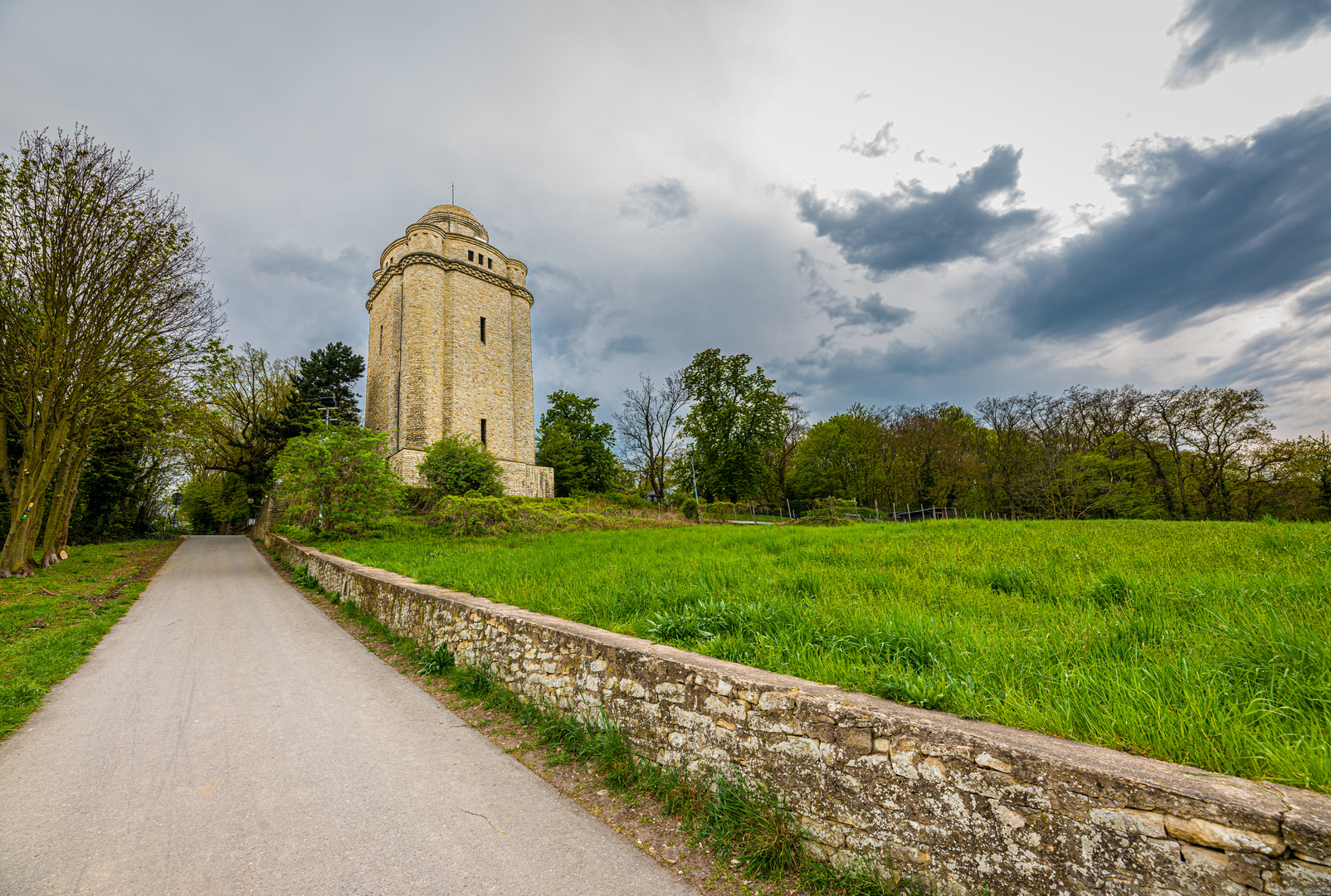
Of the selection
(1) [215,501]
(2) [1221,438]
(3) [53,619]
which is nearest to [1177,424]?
(2) [1221,438]

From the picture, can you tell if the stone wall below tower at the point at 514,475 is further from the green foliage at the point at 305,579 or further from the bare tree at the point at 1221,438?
the bare tree at the point at 1221,438

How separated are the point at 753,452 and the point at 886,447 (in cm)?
1196

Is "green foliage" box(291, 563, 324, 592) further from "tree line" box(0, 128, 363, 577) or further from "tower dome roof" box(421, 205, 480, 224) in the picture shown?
"tower dome roof" box(421, 205, 480, 224)

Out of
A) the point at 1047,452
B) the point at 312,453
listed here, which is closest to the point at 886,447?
the point at 1047,452

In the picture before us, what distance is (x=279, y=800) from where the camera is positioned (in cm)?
319

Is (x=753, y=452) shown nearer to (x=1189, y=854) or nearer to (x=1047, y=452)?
(x=1047, y=452)

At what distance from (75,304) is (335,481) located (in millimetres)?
7023

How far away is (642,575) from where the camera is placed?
5777 mm

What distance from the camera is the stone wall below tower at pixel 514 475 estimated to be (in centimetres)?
2625

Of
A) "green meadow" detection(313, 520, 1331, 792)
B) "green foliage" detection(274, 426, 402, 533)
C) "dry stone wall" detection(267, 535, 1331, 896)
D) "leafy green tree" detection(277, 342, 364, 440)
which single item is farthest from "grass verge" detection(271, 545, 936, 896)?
"leafy green tree" detection(277, 342, 364, 440)

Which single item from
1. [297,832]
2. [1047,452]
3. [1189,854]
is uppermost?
[1047,452]

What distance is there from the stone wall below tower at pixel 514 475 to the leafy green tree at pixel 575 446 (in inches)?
176

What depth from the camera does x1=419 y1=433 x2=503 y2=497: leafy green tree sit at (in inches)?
864

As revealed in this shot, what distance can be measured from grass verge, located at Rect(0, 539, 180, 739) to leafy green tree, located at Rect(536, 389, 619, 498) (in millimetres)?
23155
